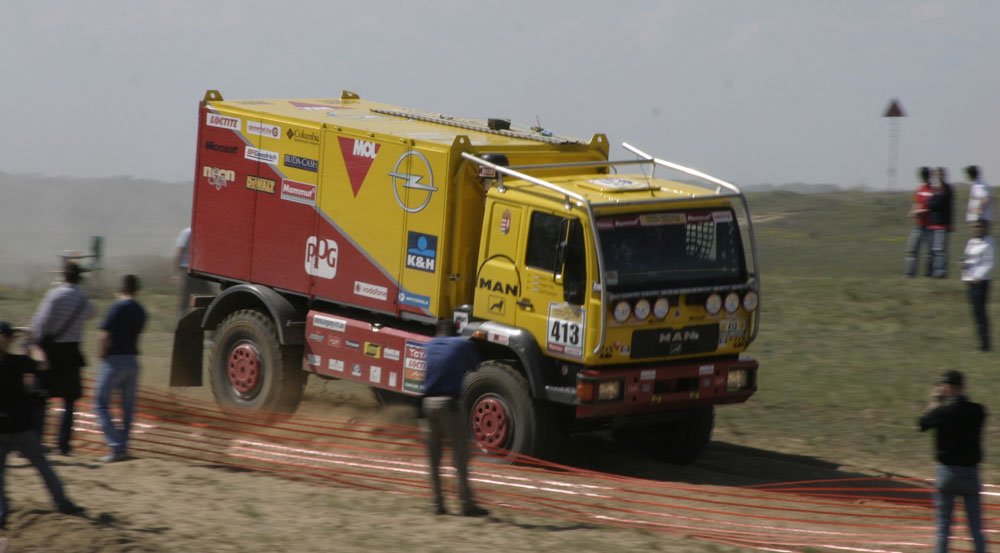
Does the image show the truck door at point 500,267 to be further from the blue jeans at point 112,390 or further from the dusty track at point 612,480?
the blue jeans at point 112,390

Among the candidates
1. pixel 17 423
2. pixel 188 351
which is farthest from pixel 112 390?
pixel 188 351

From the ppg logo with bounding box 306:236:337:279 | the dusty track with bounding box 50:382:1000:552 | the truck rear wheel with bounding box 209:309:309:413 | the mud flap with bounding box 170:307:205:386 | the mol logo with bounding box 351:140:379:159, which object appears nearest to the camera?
the dusty track with bounding box 50:382:1000:552

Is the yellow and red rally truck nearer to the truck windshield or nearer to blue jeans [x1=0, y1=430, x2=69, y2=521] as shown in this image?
the truck windshield

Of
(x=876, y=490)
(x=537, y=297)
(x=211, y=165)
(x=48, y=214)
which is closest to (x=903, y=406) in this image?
(x=876, y=490)

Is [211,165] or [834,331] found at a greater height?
[211,165]

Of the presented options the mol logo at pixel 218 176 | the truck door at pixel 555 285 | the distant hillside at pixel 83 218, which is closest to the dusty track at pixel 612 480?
the truck door at pixel 555 285

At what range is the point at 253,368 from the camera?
47.2 feet

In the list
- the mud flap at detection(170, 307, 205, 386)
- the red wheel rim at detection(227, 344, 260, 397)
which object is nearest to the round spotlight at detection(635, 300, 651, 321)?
the red wheel rim at detection(227, 344, 260, 397)

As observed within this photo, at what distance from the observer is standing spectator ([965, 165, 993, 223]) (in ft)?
59.6

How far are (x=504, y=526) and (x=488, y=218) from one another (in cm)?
325

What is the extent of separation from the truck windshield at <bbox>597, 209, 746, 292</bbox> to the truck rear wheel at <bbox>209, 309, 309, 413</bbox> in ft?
13.7

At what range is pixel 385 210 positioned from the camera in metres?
13.1

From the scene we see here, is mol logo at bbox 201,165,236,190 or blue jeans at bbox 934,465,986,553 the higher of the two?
mol logo at bbox 201,165,236,190

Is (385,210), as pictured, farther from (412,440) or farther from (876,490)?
(876,490)
